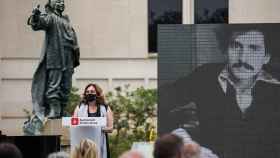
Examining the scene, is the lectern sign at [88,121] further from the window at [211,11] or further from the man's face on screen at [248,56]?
the window at [211,11]

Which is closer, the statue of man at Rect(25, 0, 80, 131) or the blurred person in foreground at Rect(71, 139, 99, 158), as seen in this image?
the blurred person in foreground at Rect(71, 139, 99, 158)

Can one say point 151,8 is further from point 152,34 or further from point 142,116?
point 142,116

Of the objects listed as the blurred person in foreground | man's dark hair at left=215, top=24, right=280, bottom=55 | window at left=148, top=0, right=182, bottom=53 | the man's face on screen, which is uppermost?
window at left=148, top=0, right=182, bottom=53

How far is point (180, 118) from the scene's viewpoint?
13.6m

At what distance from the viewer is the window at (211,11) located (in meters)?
28.0

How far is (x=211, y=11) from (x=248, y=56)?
14512 mm

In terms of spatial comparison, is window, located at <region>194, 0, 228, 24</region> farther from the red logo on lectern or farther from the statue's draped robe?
the red logo on lectern

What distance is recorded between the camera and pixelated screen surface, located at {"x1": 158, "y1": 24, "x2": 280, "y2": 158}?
13.5 metres

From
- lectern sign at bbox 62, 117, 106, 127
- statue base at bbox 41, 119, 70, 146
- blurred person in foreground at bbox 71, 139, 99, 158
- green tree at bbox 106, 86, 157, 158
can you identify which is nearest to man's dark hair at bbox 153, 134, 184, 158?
blurred person in foreground at bbox 71, 139, 99, 158

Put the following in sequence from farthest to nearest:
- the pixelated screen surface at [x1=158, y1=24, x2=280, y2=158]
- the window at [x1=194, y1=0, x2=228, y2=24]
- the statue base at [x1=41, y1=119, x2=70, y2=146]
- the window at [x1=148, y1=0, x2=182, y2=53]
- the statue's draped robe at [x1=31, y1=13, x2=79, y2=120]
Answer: the window at [x1=194, y1=0, x2=228, y2=24]
the window at [x1=148, y1=0, x2=182, y2=53]
the statue's draped robe at [x1=31, y1=13, x2=79, y2=120]
the statue base at [x1=41, y1=119, x2=70, y2=146]
the pixelated screen surface at [x1=158, y1=24, x2=280, y2=158]

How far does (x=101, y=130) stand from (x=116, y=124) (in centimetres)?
889

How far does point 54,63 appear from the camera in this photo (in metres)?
16.6

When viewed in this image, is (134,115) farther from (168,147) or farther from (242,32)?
(168,147)

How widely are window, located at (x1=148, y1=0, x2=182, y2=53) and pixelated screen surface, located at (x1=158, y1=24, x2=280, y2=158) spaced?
46.1 ft
